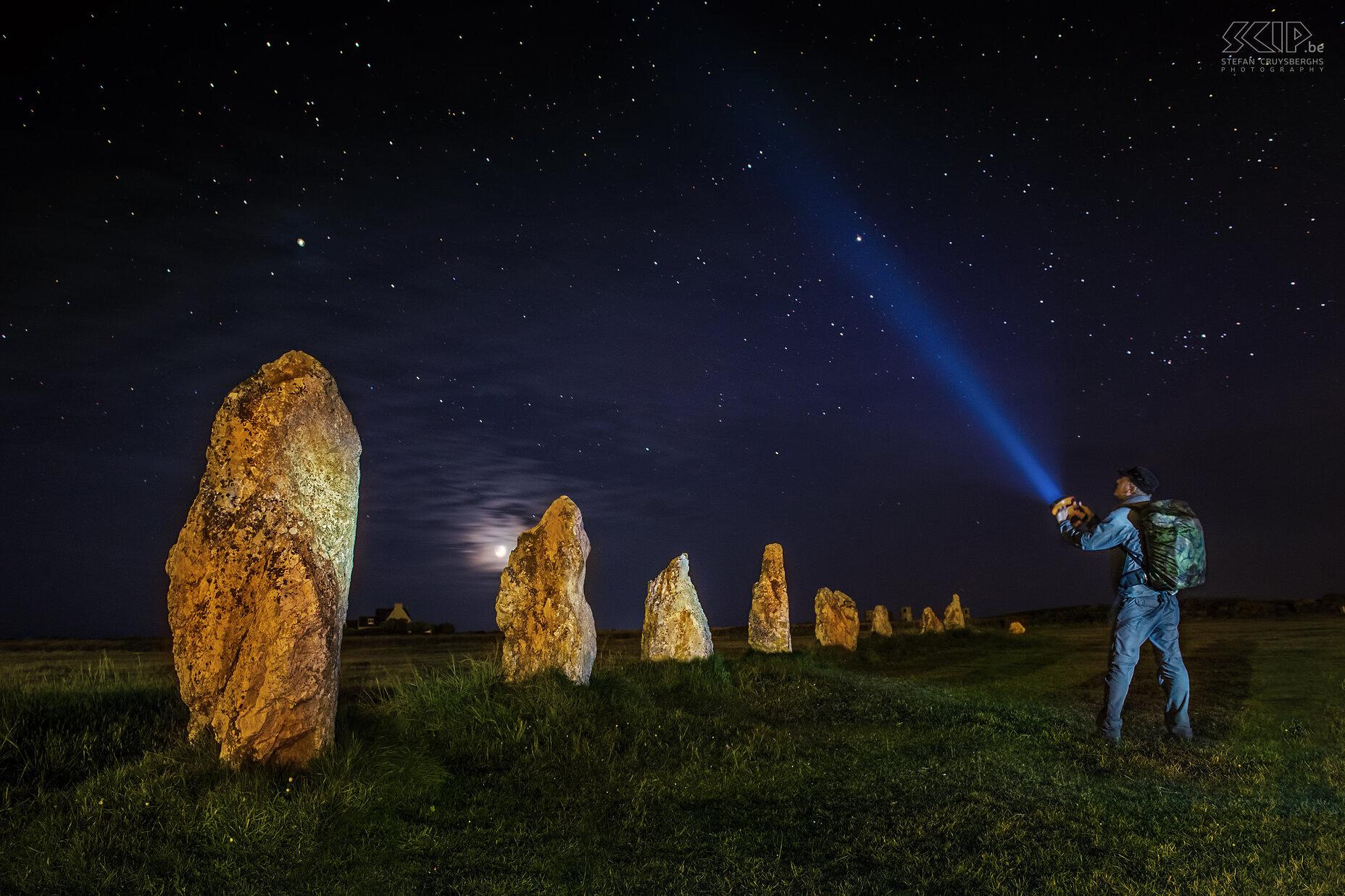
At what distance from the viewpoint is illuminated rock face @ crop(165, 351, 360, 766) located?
7336 mm

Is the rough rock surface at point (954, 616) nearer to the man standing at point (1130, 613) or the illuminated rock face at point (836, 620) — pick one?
the illuminated rock face at point (836, 620)

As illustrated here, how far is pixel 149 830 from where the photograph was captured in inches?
238

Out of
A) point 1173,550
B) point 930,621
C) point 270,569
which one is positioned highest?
point 270,569

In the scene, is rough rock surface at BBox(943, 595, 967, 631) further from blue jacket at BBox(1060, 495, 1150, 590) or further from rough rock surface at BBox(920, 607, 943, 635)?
blue jacket at BBox(1060, 495, 1150, 590)

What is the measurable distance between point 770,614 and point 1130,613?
1303cm

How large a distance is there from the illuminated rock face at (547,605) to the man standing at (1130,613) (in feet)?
22.6

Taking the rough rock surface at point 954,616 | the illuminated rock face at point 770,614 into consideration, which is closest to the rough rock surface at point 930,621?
the rough rock surface at point 954,616

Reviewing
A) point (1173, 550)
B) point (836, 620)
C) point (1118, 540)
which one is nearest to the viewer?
point (1173, 550)

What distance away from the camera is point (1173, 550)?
363 inches

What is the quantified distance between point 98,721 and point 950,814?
8.40m

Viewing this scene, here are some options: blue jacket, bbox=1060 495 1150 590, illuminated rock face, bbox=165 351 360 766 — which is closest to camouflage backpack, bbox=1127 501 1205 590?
blue jacket, bbox=1060 495 1150 590

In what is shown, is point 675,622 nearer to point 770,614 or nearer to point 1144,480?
point 770,614

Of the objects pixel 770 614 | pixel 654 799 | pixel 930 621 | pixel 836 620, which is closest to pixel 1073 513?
pixel 654 799

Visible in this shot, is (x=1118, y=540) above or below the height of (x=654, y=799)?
above
